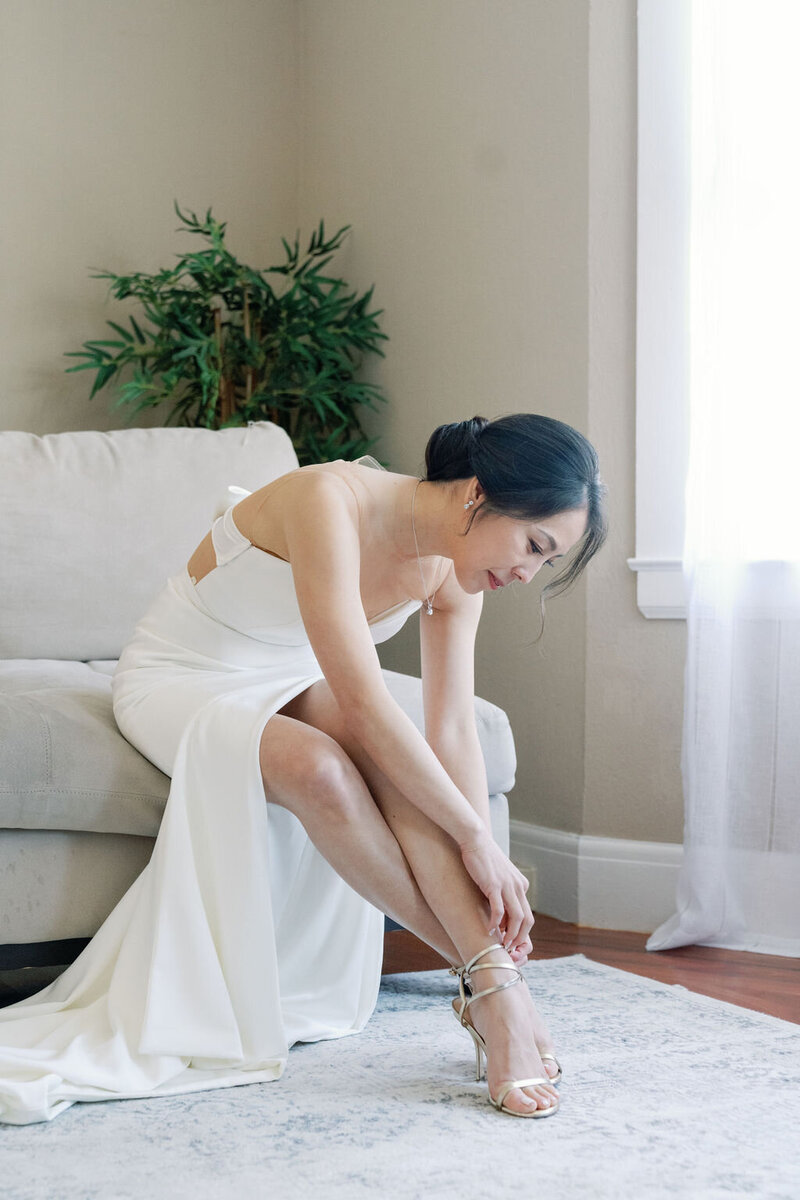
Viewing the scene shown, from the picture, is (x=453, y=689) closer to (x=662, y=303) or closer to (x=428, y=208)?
(x=662, y=303)

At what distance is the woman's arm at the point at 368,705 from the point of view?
150 cm

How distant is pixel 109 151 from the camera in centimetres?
328

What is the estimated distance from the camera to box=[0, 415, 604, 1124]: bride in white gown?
148 centimetres

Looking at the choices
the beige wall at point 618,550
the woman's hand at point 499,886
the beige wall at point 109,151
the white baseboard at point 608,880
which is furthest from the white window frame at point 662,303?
the beige wall at point 109,151

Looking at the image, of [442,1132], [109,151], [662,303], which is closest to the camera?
[442,1132]

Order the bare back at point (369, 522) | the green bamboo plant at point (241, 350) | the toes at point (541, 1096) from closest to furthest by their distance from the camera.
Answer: the toes at point (541, 1096) → the bare back at point (369, 522) → the green bamboo plant at point (241, 350)

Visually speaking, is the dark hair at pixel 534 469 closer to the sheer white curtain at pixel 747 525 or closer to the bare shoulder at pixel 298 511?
the bare shoulder at pixel 298 511

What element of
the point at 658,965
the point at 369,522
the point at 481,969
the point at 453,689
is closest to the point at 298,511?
the point at 369,522

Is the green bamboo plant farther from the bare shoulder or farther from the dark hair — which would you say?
the dark hair

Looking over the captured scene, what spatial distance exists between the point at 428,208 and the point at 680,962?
1925mm

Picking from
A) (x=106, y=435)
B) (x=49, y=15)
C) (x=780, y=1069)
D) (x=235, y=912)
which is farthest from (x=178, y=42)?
(x=780, y=1069)

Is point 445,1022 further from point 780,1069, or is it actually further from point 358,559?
point 358,559

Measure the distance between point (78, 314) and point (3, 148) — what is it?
1.49ft

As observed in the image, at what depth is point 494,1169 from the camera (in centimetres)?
123
